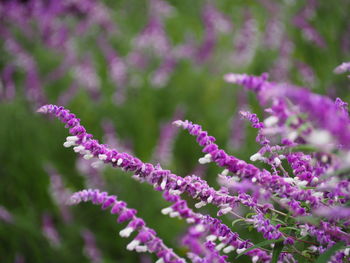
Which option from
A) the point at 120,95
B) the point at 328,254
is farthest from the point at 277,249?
the point at 120,95

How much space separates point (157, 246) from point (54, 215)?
1580 mm

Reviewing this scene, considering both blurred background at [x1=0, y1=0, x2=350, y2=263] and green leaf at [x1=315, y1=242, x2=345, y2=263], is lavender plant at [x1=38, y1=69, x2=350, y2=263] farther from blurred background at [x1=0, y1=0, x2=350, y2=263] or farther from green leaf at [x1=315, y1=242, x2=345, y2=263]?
blurred background at [x1=0, y1=0, x2=350, y2=263]

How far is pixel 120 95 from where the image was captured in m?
2.50

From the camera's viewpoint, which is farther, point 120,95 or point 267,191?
point 120,95

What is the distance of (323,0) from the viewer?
8.64ft

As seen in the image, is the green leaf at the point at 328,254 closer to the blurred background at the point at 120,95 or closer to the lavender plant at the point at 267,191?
the lavender plant at the point at 267,191

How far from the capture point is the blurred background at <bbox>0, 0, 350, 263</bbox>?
5.87 ft

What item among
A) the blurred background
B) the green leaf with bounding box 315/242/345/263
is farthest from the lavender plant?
the blurred background

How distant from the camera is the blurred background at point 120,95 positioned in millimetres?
1788

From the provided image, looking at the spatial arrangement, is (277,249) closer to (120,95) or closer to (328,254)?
(328,254)

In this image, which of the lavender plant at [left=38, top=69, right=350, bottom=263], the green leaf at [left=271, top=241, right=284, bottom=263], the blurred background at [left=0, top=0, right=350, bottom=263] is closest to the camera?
the lavender plant at [left=38, top=69, right=350, bottom=263]

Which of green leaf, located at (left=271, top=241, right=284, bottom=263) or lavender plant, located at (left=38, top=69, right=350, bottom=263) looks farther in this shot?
green leaf, located at (left=271, top=241, right=284, bottom=263)

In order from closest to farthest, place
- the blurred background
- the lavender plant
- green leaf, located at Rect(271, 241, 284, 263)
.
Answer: the lavender plant < green leaf, located at Rect(271, 241, 284, 263) < the blurred background

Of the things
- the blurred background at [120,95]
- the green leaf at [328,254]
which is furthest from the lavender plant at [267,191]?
the blurred background at [120,95]
